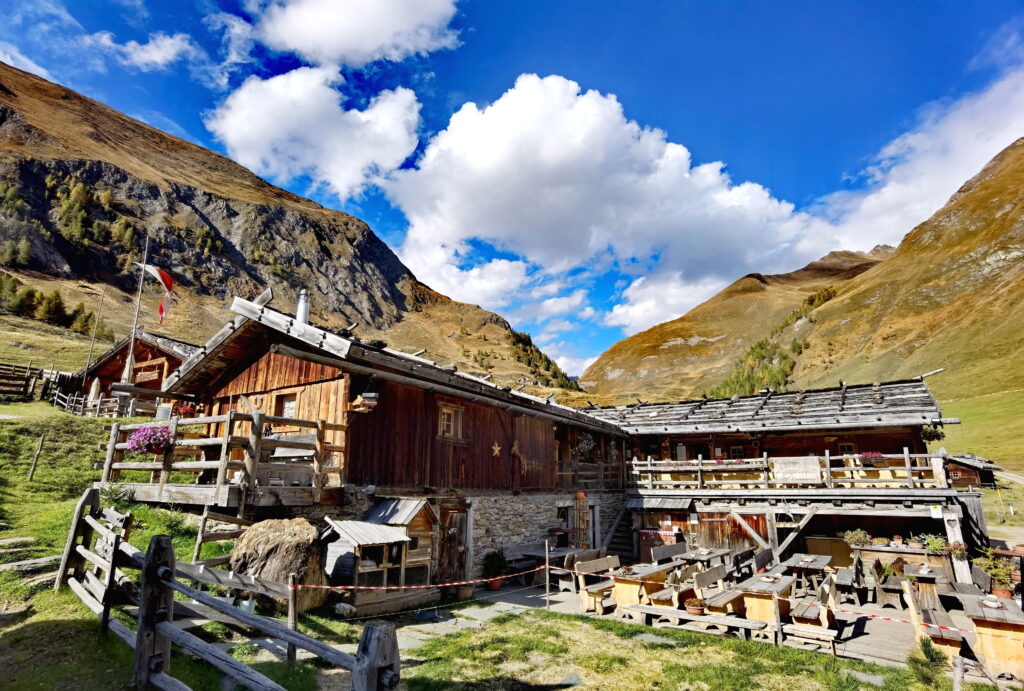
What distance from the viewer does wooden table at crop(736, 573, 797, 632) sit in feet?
31.1

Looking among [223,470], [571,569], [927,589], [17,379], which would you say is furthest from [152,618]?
[17,379]

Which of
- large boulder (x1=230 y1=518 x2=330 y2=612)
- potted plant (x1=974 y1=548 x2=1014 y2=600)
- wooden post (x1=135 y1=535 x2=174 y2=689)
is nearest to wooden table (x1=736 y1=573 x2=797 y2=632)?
potted plant (x1=974 y1=548 x2=1014 y2=600)

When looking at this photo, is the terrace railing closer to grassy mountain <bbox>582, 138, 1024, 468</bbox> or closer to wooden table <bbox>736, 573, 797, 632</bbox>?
wooden table <bbox>736, 573, 797, 632</bbox>

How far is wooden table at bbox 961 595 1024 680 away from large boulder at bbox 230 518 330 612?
966 centimetres

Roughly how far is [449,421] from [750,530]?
450 inches

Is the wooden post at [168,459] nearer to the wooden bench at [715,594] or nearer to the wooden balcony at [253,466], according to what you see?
the wooden balcony at [253,466]

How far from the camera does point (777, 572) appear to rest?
494 inches

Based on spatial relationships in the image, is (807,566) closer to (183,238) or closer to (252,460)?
(252,460)

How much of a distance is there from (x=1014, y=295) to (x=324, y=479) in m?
74.8

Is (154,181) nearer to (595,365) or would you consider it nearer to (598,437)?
(598,437)

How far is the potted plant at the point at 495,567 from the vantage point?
1400 cm

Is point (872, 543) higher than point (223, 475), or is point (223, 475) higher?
point (223, 475)

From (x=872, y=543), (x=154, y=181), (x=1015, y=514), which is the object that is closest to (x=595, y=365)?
(x=154, y=181)

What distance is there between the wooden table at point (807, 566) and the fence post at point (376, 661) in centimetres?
1226
